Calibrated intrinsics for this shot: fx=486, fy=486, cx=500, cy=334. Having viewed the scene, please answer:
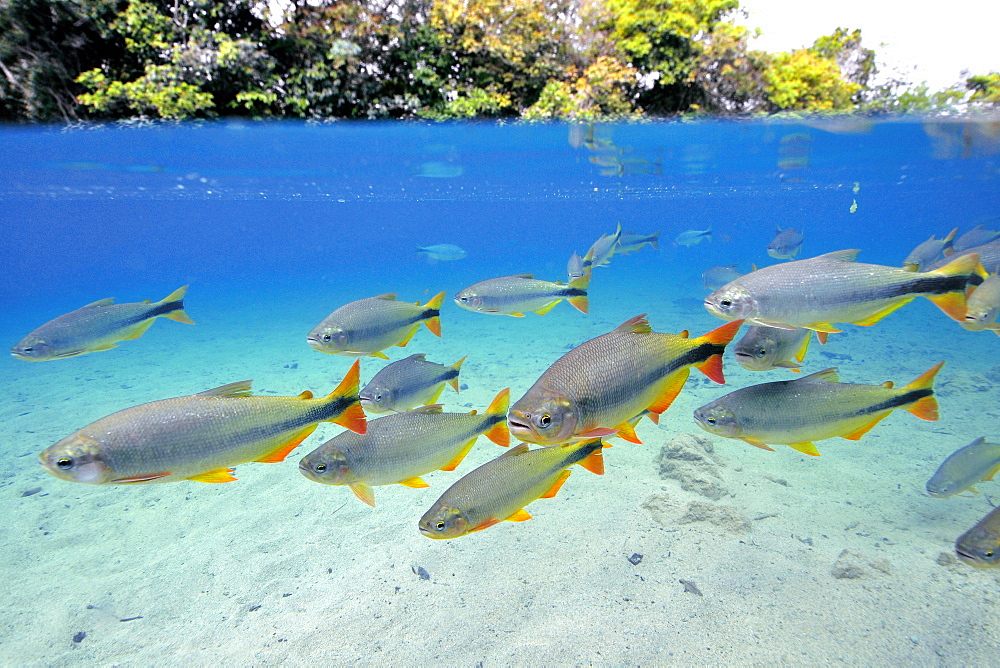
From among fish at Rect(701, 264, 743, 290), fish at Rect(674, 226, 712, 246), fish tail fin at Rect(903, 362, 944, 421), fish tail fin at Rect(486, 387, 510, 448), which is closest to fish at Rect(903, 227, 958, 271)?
fish at Rect(701, 264, 743, 290)

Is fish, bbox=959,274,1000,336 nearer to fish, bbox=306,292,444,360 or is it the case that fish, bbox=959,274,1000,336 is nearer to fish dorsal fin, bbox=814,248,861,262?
fish dorsal fin, bbox=814,248,861,262

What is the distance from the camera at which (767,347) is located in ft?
9.31

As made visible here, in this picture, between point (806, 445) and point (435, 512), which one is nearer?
point (435, 512)

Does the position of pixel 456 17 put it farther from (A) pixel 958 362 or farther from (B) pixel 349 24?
(A) pixel 958 362

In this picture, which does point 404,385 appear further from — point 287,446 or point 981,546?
point 981,546

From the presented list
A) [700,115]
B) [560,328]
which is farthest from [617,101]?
[560,328]

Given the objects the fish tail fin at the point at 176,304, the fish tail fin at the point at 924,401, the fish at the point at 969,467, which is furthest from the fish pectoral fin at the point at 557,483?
the fish at the point at 969,467

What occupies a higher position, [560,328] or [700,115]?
[700,115]

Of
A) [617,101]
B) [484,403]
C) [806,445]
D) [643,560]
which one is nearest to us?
[806,445]

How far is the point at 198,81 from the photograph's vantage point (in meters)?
12.5

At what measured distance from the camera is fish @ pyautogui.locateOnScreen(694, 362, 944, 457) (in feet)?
8.23

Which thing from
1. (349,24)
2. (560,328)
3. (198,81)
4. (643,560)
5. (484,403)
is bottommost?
(560,328)

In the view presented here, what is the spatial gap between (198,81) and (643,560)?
14886 mm

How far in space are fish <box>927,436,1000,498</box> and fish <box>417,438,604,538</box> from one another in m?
3.59
